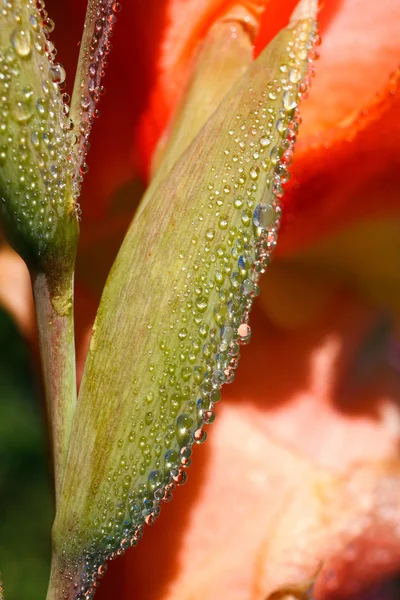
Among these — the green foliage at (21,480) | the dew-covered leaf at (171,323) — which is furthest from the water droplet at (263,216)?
the green foliage at (21,480)

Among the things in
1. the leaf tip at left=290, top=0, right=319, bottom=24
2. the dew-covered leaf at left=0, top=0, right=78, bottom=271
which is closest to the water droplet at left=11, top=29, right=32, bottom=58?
the dew-covered leaf at left=0, top=0, right=78, bottom=271

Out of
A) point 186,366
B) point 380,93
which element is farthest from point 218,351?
point 380,93

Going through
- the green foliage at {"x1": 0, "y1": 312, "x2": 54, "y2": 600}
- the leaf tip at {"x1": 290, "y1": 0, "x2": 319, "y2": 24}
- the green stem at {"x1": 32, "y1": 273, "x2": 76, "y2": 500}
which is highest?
the leaf tip at {"x1": 290, "y1": 0, "x2": 319, "y2": 24}

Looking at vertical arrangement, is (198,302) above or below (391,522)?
above

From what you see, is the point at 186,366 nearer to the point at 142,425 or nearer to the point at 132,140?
the point at 142,425

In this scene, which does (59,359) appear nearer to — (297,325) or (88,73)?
(88,73)

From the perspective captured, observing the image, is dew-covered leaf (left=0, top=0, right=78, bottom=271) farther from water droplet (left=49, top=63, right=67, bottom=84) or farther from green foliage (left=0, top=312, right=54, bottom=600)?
green foliage (left=0, top=312, right=54, bottom=600)
